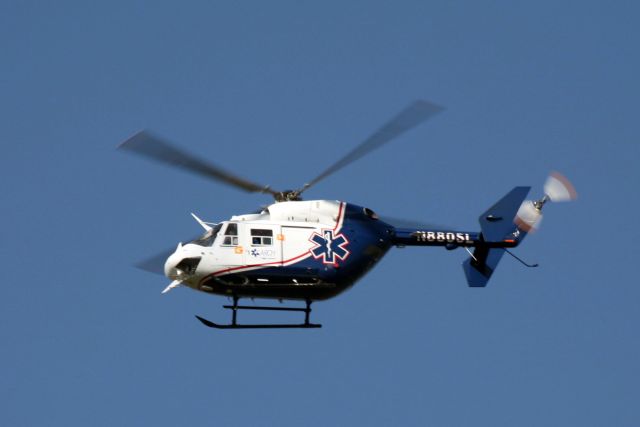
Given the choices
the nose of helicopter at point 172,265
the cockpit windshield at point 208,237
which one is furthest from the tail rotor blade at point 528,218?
the nose of helicopter at point 172,265

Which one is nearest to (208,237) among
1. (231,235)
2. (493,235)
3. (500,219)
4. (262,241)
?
(231,235)

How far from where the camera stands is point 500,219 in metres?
21.1

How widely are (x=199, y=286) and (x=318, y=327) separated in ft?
6.63

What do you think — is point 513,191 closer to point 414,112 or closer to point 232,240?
point 414,112

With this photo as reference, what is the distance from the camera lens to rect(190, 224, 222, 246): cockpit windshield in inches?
737

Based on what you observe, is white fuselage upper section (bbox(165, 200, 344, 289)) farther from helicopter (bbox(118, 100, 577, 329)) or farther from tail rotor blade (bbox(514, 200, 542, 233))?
tail rotor blade (bbox(514, 200, 542, 233))

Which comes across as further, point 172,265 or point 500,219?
point 500,219

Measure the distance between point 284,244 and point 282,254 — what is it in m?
0.18

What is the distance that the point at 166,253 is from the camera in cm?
1880

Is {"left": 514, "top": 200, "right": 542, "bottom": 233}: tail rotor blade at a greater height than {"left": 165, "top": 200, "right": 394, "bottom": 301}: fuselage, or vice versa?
{"left": 514, "top": 200, "right": 542, "bottom": 233}: tail rotor blade

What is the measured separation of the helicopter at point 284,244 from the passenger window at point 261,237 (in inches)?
0.6

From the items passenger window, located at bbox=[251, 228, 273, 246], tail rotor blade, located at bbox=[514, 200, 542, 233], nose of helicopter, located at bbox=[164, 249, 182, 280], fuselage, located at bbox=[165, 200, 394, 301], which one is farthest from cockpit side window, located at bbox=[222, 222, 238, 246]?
tail rotor blade, located at bbox=[514, 200, 542, 233]

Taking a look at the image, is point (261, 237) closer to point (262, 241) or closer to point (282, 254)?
point (262, 241)

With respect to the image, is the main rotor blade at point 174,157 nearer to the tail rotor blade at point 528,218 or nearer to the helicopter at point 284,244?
the helicopter at point 284,244
